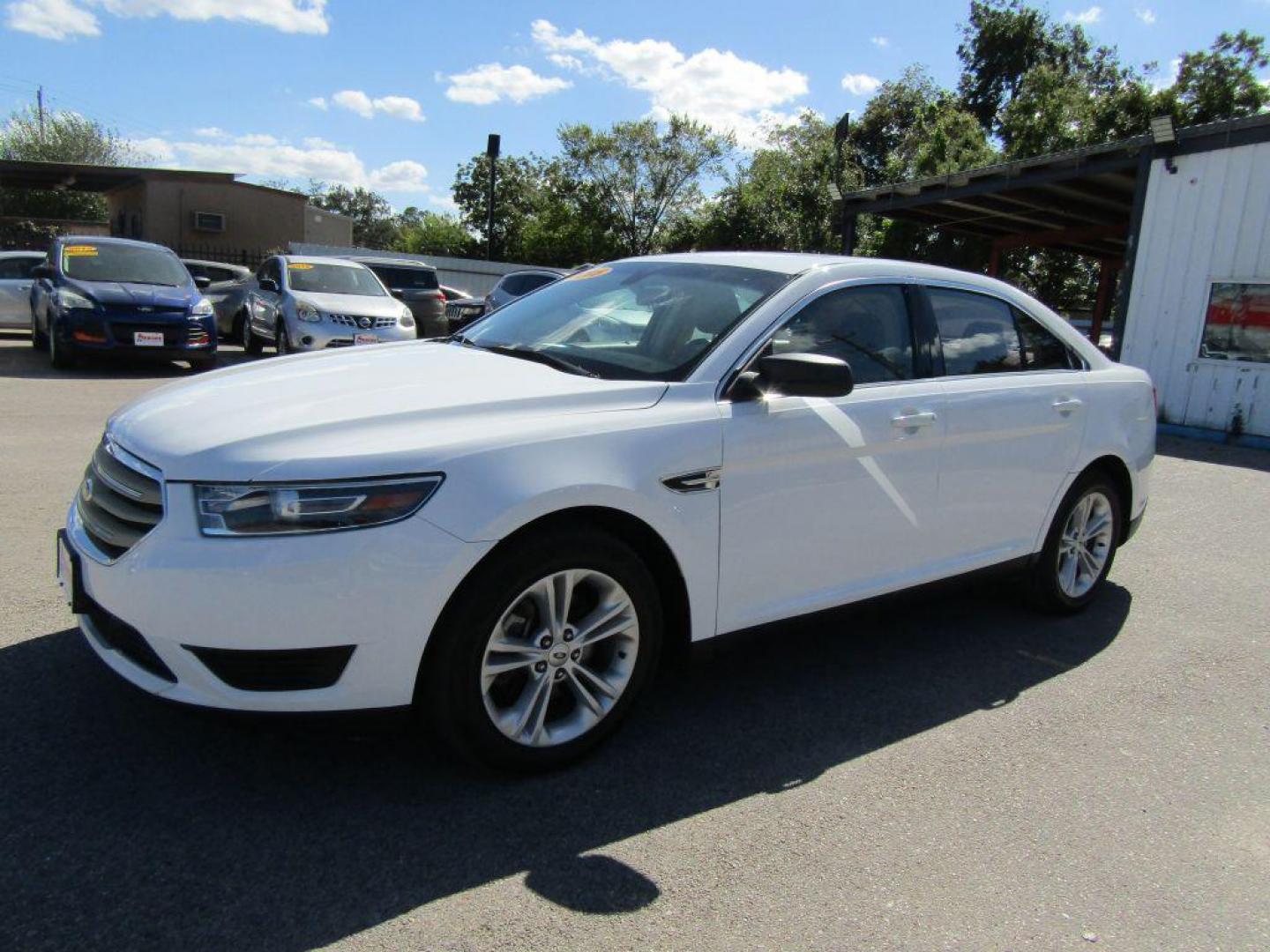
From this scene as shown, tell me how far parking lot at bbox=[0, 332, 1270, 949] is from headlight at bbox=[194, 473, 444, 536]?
0.53 m

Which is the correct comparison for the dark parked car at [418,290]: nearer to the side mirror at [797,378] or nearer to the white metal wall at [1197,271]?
the white metal wall at [1197,271]

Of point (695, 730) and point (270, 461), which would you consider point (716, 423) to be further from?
point (270, 461)

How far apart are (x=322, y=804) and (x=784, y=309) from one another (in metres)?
2.23

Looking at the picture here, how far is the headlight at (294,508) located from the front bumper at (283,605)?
0.11ft

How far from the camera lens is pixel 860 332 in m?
3.71

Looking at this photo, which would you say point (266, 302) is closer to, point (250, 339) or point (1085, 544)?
point (250, 339)

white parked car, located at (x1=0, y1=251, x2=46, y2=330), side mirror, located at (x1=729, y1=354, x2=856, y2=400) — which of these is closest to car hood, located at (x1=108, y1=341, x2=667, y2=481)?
side mirror, located at (x1=729, y1=354, x2=856, y2=400)

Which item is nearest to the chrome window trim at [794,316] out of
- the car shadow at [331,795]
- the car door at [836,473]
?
the car door at [836,473]

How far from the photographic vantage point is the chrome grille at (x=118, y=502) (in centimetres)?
260

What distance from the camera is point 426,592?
2.51 meters

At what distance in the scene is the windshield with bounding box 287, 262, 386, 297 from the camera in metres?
13.4

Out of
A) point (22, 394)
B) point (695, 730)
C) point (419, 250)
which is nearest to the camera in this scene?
point (695, 730)

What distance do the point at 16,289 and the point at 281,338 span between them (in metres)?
5.50

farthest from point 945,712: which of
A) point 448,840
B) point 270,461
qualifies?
point 270,461
